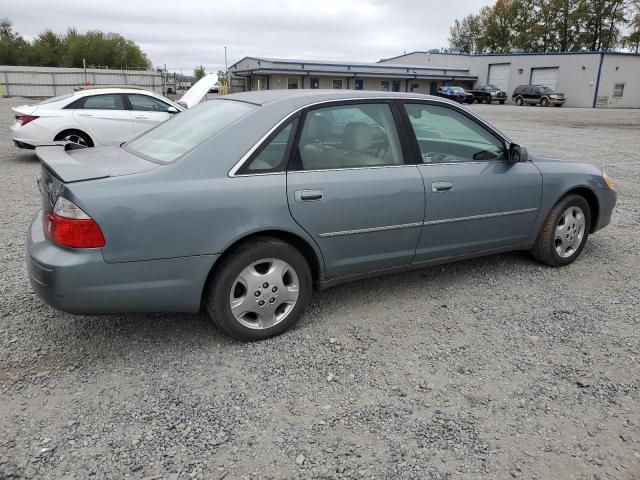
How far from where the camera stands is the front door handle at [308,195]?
10.8 ft

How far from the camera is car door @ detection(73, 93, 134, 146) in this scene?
32.1ft

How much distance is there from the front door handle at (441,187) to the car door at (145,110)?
25.5 ft

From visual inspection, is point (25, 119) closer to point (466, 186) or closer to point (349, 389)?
point (466, 186)

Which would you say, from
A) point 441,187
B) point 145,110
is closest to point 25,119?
point 145,110

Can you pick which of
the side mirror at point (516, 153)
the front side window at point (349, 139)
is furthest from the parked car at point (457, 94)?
the front side window at point (349, 139)

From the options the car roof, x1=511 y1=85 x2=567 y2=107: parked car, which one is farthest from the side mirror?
x1=511 y1=85 x2=567 y2=107: parked car

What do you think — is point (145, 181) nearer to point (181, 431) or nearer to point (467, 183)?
point (181, 431)

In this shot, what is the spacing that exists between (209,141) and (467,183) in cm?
197

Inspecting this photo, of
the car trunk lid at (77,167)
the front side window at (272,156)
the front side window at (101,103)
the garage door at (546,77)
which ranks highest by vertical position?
the garage door at (546,77)

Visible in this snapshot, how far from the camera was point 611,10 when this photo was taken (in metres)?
64.0

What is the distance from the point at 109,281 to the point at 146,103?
832 cm

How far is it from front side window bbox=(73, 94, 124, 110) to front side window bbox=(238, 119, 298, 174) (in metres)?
7.88

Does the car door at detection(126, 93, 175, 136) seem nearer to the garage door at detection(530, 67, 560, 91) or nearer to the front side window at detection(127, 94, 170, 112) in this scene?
the front side window at detection(127, 94, 170, 112)

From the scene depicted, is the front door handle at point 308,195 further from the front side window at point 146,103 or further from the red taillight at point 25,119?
the red taillight at point 25,119
